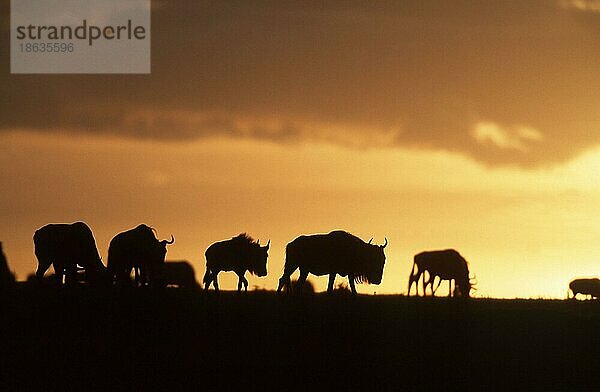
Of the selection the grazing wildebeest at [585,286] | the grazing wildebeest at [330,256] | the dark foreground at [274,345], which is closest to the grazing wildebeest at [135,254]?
the dark foreground at [274,345]

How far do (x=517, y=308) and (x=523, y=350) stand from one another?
8.55 metres

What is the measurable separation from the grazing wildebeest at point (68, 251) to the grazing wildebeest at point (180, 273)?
73.0 ft

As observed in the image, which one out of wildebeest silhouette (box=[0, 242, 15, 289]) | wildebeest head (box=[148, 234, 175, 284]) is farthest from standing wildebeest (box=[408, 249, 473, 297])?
wildebeest silhouette (box=[0, 242, 15, 289])

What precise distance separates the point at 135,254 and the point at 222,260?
245 inches

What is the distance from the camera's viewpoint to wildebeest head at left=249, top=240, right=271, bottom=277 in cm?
3762

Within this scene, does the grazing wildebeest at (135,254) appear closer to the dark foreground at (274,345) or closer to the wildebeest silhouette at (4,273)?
the dark foreground at (274,345)

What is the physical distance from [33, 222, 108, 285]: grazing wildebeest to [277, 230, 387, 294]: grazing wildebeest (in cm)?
568

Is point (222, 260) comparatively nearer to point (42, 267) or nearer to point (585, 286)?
point (42, 267)

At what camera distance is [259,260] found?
1484 inches

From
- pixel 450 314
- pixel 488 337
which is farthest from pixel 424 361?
pixel 450 314

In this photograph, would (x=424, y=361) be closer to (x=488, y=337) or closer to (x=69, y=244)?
(x=488, y=337)

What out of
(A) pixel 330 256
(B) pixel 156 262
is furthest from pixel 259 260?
(B) pixel 156 262

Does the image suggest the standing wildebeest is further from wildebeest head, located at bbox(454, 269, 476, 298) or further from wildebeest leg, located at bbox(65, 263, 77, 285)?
wildebeest leg, located at bbox(65, 263, 77, 285)

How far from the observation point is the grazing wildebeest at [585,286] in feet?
160
